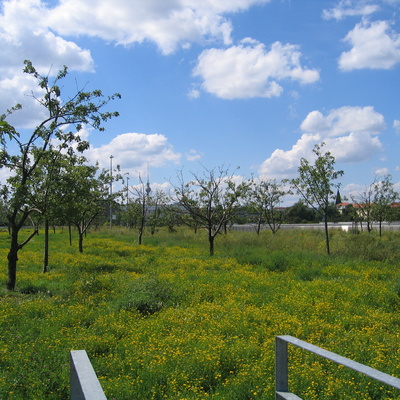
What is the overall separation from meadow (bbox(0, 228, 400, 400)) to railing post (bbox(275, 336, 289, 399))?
6.28 ft

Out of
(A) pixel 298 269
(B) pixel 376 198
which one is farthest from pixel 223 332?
(B) pixel 376 198

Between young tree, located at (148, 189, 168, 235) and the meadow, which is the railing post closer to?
the meadow

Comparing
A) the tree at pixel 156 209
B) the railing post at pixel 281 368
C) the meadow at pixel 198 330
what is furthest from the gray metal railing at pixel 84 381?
the tree at pixel 156 209

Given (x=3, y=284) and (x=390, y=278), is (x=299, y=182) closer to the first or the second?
(x=390, y=278)

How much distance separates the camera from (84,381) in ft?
7.28

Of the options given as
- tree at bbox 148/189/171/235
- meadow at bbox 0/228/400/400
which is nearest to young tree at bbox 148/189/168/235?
tree at bbox 148/189/171/235

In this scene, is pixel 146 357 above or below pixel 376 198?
below

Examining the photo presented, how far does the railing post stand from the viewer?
3.17 metres

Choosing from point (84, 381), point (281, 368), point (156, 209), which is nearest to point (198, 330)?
point (281, 368)

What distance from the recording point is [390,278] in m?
13.5

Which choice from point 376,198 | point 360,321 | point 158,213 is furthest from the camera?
point 158,213

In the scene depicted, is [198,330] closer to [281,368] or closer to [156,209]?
[281,368]

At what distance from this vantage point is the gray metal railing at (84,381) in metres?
2.05

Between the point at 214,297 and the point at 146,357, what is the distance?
4473mm
